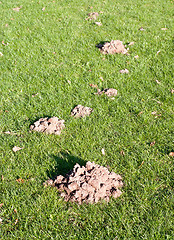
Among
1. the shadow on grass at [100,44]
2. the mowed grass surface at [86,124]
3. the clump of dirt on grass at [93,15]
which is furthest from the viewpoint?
the clump of dirt on grass at [93,15]

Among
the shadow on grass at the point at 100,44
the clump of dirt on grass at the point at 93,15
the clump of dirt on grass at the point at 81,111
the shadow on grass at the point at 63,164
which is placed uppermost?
the clump of dirt on grass at the point at 93,15

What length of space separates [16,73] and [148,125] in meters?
3.25

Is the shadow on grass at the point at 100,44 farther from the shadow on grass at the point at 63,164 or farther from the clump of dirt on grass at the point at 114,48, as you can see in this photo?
the shadow on grass at the point at 63,164

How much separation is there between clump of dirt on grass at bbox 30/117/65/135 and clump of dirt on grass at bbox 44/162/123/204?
1044 mm

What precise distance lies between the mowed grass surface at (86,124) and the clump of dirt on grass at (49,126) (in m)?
0.10

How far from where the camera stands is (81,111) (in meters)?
4.44

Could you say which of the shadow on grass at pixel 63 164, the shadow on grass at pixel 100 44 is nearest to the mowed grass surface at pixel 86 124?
the shadow on grass at pixel 63 164

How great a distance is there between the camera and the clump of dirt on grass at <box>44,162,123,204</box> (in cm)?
304

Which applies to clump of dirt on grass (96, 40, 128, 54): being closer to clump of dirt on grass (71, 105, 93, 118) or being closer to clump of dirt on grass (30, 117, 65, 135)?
clump of dirt on grass (71, 105, 93, 118)

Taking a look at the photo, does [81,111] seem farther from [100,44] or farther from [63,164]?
[100,44]

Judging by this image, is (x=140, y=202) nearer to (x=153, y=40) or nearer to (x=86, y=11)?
(x=153, y=40)

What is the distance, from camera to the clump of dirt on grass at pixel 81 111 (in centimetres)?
442

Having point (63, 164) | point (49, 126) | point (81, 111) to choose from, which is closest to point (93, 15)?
point (81, 111)

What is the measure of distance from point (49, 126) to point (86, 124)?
61 cm
